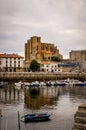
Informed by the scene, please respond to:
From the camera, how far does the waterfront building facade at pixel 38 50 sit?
180650 millimetres

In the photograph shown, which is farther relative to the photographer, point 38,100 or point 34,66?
point 34,66

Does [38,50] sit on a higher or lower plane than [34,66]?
higher

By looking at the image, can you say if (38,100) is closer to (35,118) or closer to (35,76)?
(35,118)

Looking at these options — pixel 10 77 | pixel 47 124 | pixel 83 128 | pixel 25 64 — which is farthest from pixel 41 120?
pixel 25 64

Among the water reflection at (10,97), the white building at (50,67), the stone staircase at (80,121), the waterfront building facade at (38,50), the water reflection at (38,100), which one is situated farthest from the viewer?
the waterfront building facade at (38,50)

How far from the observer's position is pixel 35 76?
414ft

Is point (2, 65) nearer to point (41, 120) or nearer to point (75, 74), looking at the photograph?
point (75, 74)

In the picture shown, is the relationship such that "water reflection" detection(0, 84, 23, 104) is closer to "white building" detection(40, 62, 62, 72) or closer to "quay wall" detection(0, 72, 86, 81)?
"quay wall" detection(0, 72, 86, 81)

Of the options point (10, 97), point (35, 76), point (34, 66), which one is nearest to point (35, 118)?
point (10, 97)

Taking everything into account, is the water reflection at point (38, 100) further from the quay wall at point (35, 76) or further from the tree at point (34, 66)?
the tree at point (34, 66)

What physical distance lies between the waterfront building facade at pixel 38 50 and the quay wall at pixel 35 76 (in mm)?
42999

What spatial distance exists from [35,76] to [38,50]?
60383 mm

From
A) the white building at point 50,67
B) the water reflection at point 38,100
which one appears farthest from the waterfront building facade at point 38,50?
the water reflection at point 38,100

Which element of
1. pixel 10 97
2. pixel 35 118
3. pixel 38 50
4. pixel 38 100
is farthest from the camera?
pixel 38 50
